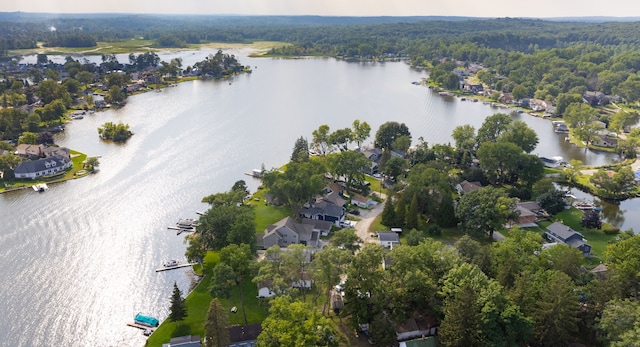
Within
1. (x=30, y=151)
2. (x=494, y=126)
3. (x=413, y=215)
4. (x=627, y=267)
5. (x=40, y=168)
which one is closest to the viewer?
(x=627, y=267)

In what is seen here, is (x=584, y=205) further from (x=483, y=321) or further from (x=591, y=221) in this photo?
(x=483, y=321)

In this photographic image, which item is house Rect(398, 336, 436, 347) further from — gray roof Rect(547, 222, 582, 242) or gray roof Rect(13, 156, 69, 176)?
gray roof Rect(13, 156, 69, 176)

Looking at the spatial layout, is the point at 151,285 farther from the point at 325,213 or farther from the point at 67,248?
the point at 325,213

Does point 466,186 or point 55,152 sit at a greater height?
point 55,152

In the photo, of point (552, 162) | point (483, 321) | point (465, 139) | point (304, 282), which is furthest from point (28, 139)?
point (552, 162)

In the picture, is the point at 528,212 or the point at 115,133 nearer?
the point at 528,212

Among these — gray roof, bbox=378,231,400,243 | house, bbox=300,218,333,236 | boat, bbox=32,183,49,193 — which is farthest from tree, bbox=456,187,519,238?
boat, bbox=32,183,49,193

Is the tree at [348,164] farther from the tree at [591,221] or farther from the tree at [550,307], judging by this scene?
the tree at [550,307]
